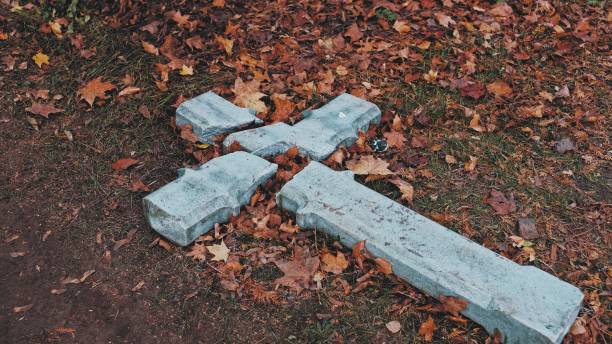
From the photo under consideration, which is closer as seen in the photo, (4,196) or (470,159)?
(4,196)

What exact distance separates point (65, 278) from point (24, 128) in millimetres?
1489

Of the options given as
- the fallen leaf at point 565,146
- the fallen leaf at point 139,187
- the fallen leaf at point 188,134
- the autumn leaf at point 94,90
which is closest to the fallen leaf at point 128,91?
the autumn leaf at point 94,90

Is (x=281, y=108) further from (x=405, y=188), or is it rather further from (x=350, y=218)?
(x=350, y=218)

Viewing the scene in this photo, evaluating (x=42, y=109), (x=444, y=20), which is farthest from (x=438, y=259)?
(x=42, y=109)

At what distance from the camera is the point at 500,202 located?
11.4ft

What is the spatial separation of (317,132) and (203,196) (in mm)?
955

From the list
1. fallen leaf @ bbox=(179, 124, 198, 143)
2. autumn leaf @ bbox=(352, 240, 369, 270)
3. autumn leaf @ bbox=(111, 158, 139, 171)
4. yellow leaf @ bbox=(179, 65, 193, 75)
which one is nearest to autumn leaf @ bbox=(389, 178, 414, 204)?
autumn leaf @ bbox=(352, 240, 369, 270)

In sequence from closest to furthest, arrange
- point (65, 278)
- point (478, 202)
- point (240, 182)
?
point (65, 278) → point (240, 182) → point (478, 202)

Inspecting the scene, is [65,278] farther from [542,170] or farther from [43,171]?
[542,170]

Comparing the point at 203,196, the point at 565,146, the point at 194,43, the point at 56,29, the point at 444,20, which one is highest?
the point at 56,29

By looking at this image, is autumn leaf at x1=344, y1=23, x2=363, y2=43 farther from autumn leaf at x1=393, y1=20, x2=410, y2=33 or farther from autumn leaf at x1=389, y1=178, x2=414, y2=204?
autumn leaf at x1=389, y1=178, x2=414, y2=204

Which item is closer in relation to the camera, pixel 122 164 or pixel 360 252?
pixel 360 252

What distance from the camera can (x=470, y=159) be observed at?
149 inches

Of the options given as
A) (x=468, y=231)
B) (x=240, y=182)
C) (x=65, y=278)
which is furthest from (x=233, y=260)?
(x=468, y=231)
